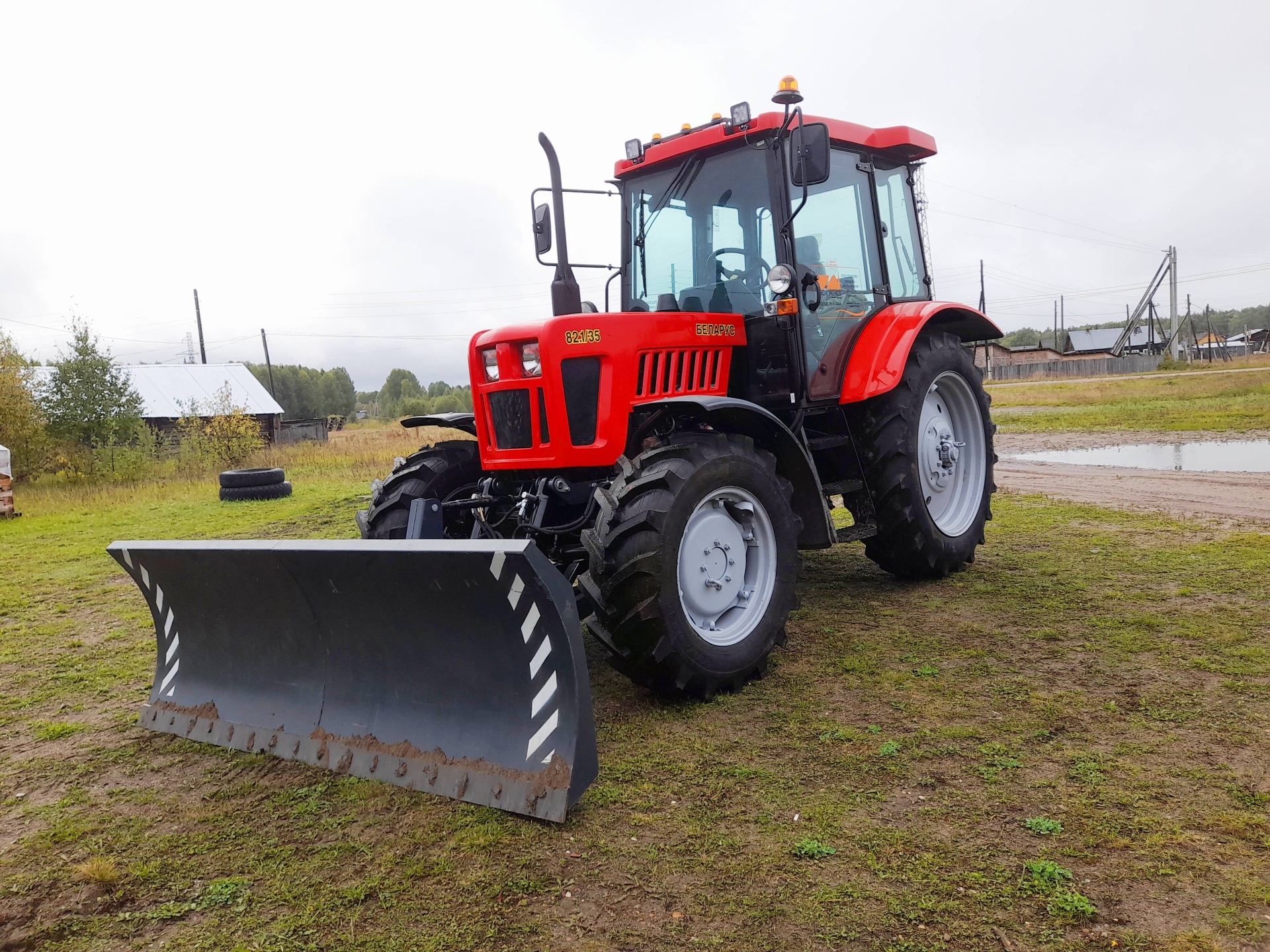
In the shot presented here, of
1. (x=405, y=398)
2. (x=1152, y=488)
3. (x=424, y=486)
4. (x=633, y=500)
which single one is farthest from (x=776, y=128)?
(x=405, y=398)

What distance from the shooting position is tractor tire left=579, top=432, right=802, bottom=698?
3.58 m

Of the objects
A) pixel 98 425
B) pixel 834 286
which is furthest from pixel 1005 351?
pixel 834 286

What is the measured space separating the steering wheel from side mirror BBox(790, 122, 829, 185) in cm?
64

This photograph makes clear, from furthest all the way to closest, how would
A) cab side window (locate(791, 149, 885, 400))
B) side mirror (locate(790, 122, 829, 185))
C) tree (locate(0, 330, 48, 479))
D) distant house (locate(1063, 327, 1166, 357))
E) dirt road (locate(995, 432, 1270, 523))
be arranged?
distant house (locate(1063, 327, 1166, 357)), tree (locate(0, 330, 48, 479)), dirt road (locate(995, 432, 1270, 523)), cab side window (locate(791, 149, 885, 400)), side mirror (locate(790, 122, 829, 185))

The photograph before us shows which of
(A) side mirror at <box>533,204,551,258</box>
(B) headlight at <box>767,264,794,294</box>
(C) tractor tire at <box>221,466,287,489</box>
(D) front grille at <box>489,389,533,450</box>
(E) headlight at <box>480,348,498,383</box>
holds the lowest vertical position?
(C) tractor tire at <box>221,466,287,489</box>

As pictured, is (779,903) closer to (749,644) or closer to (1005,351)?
(749,644)

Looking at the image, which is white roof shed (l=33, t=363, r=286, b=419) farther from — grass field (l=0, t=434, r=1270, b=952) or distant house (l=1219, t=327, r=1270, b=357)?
distant house (l=1219, t=327, r=1270, b=357)

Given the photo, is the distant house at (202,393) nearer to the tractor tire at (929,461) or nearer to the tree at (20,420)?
the tree at (20,420)

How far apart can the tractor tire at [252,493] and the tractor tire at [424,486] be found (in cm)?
945

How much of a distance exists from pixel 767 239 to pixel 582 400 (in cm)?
152

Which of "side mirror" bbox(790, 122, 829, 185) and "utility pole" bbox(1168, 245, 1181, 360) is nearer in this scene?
"side mirror" bbox(790, 122, 829, 185)

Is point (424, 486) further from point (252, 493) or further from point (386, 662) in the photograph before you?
point (252, 493)

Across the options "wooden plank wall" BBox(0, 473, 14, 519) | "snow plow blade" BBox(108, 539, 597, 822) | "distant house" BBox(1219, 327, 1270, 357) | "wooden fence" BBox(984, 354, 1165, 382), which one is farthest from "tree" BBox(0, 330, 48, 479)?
"distant house" BBox(1219, 327, 1270, 357)

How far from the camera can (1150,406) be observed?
2122 cm
